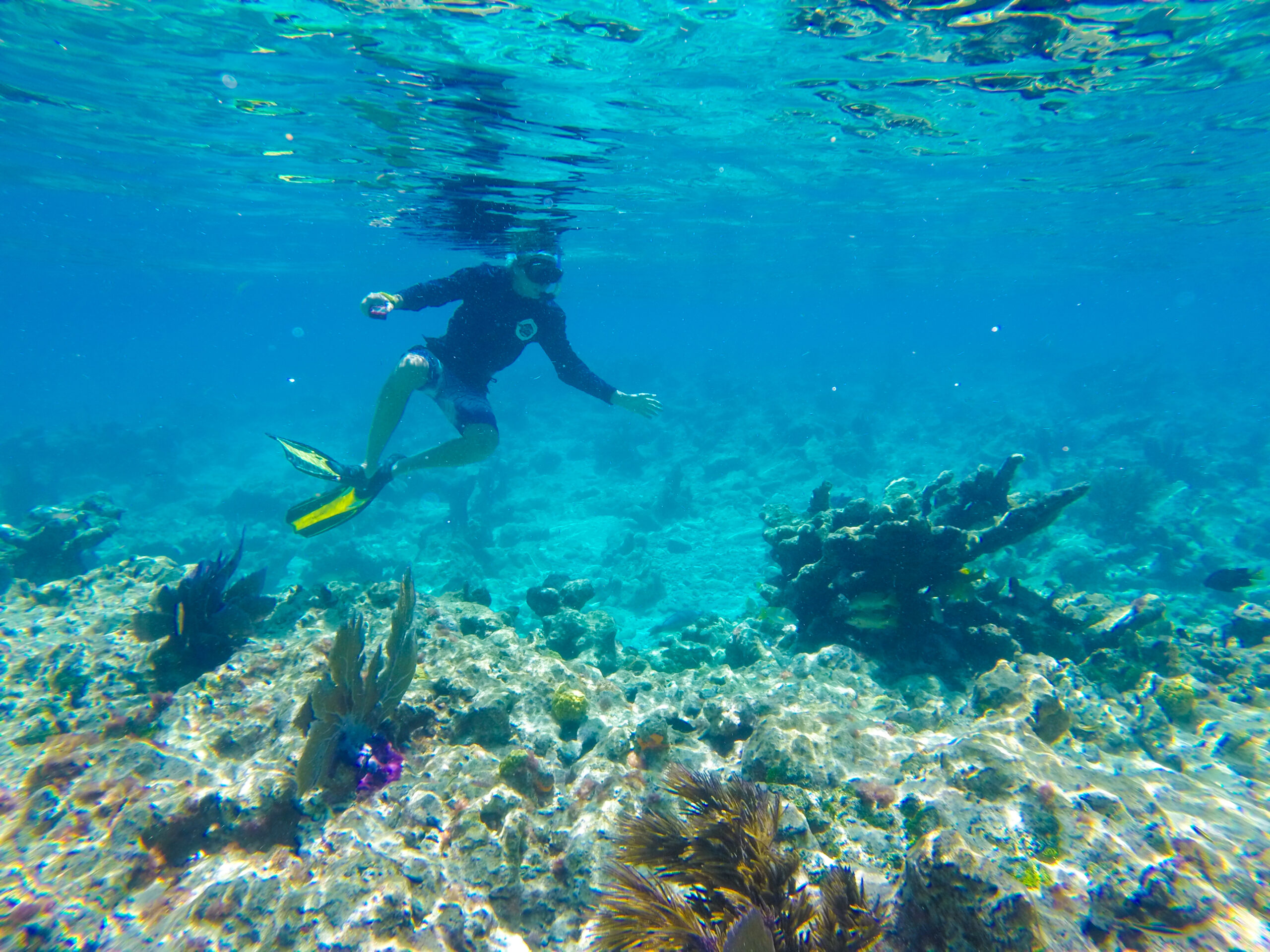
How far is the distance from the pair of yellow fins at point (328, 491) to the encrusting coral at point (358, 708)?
9.80 feet

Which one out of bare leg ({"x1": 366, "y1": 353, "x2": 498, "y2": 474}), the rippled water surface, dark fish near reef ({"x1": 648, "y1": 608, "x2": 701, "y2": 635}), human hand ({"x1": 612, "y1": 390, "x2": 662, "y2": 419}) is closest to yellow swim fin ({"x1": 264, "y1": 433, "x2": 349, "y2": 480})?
bare leg ({"x1": 366, "y1": 353, "x2": 498, "y2": 474})

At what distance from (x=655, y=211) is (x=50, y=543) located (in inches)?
875

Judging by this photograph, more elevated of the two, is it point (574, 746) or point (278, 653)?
point (574, 746)

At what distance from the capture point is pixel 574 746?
4625 mm

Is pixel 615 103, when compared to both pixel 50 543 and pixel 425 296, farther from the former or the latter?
pixel 50 543

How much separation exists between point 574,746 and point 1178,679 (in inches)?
234

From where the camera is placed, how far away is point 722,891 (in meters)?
2.38

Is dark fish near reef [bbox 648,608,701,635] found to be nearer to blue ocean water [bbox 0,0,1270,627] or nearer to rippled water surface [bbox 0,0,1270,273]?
blue ocean water [bbox 0,0,1270,627]

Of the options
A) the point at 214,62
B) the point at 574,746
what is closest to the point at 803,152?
the point at 214,62

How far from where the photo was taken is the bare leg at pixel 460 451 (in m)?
7.57

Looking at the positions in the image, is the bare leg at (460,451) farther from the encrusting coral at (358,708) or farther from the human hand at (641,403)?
the encrusting coral at (358,708)

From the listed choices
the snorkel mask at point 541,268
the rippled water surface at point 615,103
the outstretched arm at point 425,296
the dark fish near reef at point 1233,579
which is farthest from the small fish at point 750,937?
the rippled water surface at point 615,103

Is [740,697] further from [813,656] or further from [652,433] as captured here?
[652,433]

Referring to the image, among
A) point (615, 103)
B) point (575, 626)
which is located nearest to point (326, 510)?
point (575, 626)
